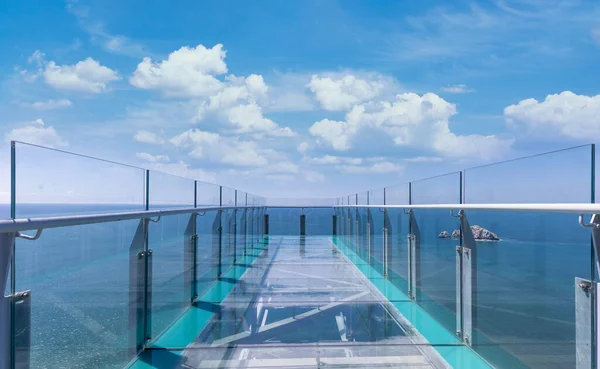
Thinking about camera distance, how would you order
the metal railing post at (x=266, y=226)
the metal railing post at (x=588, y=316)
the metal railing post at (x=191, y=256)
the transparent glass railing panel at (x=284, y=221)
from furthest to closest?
the transparent glass railing panel at (x=284, y=221) < the metal railing post at (x=266, y=226) < the metal railing post at (x=191, y=256) < the metal railing post at (x=588, y=316)

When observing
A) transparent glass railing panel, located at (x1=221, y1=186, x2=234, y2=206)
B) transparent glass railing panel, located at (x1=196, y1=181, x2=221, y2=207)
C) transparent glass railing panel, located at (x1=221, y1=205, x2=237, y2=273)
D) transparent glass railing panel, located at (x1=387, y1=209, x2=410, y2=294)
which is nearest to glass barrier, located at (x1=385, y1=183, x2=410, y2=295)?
transparent glass railing panel, located at (x1=387, y1=209, x2=410, y2=294)

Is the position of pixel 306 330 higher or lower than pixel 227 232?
lower

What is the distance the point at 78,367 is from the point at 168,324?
1.40 m

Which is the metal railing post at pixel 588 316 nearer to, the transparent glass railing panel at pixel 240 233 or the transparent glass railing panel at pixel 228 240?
the transparent glass railing panel at pixel 228 240

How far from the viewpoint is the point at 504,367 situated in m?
2.89

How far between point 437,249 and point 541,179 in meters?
1.92

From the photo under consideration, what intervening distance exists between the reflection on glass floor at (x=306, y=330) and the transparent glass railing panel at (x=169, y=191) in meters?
0.99

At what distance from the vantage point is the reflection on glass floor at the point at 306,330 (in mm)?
3273

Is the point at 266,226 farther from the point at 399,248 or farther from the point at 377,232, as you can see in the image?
the point at 399,248

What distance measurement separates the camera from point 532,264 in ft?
8.78

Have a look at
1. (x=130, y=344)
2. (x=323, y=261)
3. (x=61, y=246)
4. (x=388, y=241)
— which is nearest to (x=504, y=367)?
(x=130, y=344)

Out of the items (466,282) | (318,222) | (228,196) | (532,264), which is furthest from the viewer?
(318,222)

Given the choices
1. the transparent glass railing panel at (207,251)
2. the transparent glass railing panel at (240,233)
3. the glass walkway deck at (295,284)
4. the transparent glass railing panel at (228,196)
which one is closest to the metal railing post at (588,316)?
the glass walkway deck at (295,284)

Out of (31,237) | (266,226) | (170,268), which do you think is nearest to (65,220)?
(31,237)
